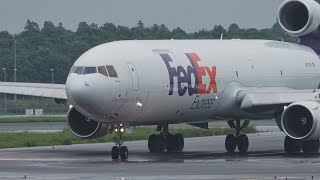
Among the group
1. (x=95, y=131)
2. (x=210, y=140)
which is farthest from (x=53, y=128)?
(x=95, y=131)

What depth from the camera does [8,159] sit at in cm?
4734

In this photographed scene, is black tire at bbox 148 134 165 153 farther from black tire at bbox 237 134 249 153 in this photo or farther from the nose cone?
the nose cone

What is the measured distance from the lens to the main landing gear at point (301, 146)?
2009 inches

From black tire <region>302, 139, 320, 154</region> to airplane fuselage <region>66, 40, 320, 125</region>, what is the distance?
8.17 ft

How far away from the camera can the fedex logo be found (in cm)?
4972

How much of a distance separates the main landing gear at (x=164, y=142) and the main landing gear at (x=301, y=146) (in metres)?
4.45

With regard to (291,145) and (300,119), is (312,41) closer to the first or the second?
(291,145)

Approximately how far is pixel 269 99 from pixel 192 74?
3387 millimetres

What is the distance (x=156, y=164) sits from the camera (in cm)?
4400

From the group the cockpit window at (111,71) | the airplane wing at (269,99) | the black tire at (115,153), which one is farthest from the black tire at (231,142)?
the cockpit window at (111,71)

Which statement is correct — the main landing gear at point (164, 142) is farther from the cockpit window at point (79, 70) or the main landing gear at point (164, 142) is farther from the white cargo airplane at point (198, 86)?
the cockpit window at point (79, 70)

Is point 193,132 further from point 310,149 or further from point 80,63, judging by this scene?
point 80,63

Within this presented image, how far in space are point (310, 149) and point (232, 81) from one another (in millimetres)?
4301

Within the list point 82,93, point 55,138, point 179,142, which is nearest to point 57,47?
point 55,138
